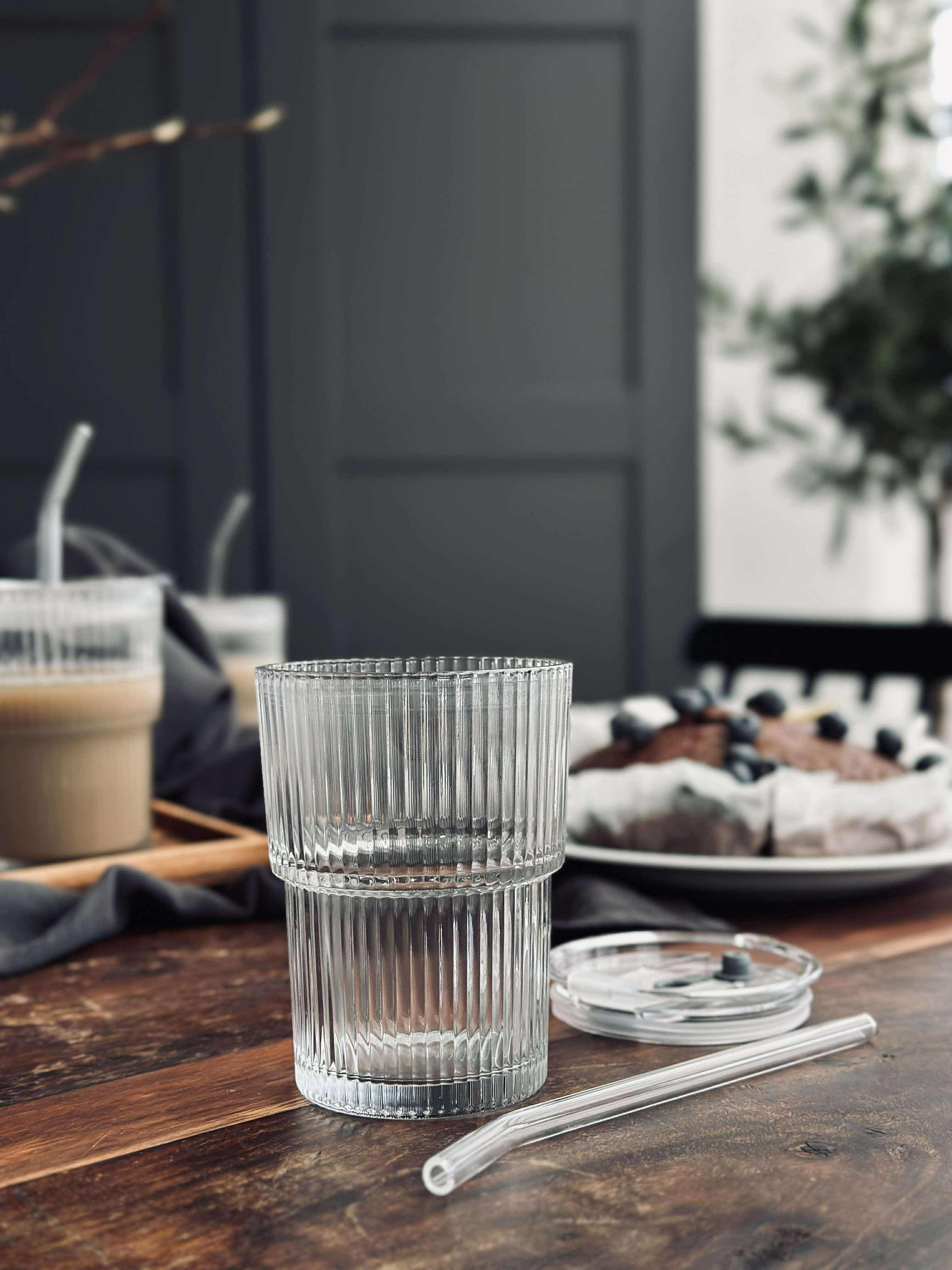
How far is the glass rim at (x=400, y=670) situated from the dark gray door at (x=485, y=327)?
2.34m

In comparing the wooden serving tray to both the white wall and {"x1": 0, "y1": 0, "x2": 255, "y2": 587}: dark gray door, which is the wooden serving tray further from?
the white wall

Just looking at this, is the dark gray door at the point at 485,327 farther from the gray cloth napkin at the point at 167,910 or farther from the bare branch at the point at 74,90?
the gray cloth napkin at the point at 167,910

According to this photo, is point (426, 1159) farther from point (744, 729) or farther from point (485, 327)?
point (485, 327)

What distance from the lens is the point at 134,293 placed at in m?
2.83

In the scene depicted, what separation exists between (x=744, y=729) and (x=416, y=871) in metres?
0.39

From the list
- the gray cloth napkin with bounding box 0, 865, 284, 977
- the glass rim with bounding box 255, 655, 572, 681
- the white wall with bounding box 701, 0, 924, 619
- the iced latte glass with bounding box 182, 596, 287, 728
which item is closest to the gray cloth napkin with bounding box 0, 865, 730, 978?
the gray cloth napkin with bounding box 0, 865, 284, 977

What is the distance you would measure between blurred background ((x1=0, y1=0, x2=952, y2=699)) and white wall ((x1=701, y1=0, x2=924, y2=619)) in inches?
34.7

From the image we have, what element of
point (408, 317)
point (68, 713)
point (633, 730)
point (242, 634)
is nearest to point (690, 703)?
point (633, 730)

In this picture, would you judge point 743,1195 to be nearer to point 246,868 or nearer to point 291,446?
point 246,868

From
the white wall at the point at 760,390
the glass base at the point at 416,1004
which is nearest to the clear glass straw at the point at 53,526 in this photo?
the glass base at the point at 416,1004

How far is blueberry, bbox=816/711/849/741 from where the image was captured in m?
0.89

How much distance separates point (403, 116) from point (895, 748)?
2.29 meters

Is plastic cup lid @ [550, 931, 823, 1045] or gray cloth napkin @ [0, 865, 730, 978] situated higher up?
plastic cup lid @ [550, 931, 823, 1045]

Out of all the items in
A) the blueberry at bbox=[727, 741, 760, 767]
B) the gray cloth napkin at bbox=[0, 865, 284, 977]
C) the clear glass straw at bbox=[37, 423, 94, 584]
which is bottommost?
the gray cloth napkin at bbox=[0, 865, 284, 977]
